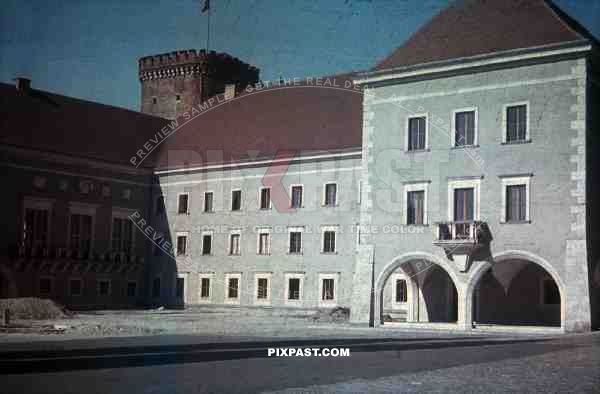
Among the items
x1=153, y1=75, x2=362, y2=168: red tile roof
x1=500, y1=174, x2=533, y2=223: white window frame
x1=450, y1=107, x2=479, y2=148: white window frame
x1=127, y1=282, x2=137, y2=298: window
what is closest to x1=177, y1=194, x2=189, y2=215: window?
x1=153, y1=75, x2=362, y2=168: red tile roof

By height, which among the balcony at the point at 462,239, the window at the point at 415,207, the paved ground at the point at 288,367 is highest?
the window at the point at 415,207

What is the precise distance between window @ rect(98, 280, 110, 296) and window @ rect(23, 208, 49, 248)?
4.19 m

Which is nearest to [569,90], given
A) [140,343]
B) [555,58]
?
[555,58]

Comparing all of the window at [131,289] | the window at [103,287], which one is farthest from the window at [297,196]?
the window at [103,287]

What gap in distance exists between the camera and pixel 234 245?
49.9 meters

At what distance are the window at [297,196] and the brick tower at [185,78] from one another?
1532 centimetres

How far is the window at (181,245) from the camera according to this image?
52.5 meters

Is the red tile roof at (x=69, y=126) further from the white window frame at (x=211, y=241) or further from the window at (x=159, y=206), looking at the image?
the white window frame at (x=211, y=241)

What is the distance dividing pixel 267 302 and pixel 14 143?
49.5 feet

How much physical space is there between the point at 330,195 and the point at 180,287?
37.3ft

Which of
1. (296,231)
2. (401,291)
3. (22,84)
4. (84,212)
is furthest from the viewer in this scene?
(22,84)

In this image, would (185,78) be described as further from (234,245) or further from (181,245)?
(234,245)

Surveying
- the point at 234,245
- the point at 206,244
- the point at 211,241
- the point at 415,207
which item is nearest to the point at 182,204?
the point at 206,244

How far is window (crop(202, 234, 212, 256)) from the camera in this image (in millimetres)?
51188
